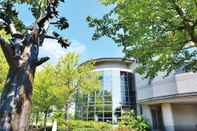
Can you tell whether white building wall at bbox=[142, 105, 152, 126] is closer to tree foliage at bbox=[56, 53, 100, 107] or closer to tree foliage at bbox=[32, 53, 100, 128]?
tree foliage at bbox=[56, 53, 100, 107]

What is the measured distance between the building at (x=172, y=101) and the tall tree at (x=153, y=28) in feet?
40.7

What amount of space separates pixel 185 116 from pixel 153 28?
20.3 m

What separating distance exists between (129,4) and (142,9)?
46 centimetres

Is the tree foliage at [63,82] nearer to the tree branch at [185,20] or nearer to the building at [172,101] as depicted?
the building at [172,101]

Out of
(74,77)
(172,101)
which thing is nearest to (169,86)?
(172,101)

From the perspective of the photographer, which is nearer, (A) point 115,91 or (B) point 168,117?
(B) point 168,117

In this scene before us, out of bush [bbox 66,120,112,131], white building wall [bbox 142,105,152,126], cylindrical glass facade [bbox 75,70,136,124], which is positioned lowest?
bush [bbox 66,120,112,131]

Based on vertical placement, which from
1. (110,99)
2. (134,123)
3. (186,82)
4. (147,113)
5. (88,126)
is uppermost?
(186,82)

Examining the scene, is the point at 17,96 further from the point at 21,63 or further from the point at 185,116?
A: the point at 185,116

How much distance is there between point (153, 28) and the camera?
7.72 m

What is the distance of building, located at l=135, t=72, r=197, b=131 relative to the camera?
69.6 ft

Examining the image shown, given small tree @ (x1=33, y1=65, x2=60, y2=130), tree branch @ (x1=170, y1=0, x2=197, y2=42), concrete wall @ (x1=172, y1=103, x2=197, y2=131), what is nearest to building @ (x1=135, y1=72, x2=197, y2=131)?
concrete wall @ (x1=172, y1=103, x2=197, y2=131)

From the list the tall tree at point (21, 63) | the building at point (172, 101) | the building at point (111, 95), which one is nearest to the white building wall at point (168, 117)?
the building at point (172, 101)

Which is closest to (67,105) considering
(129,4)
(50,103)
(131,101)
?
(50,103)
